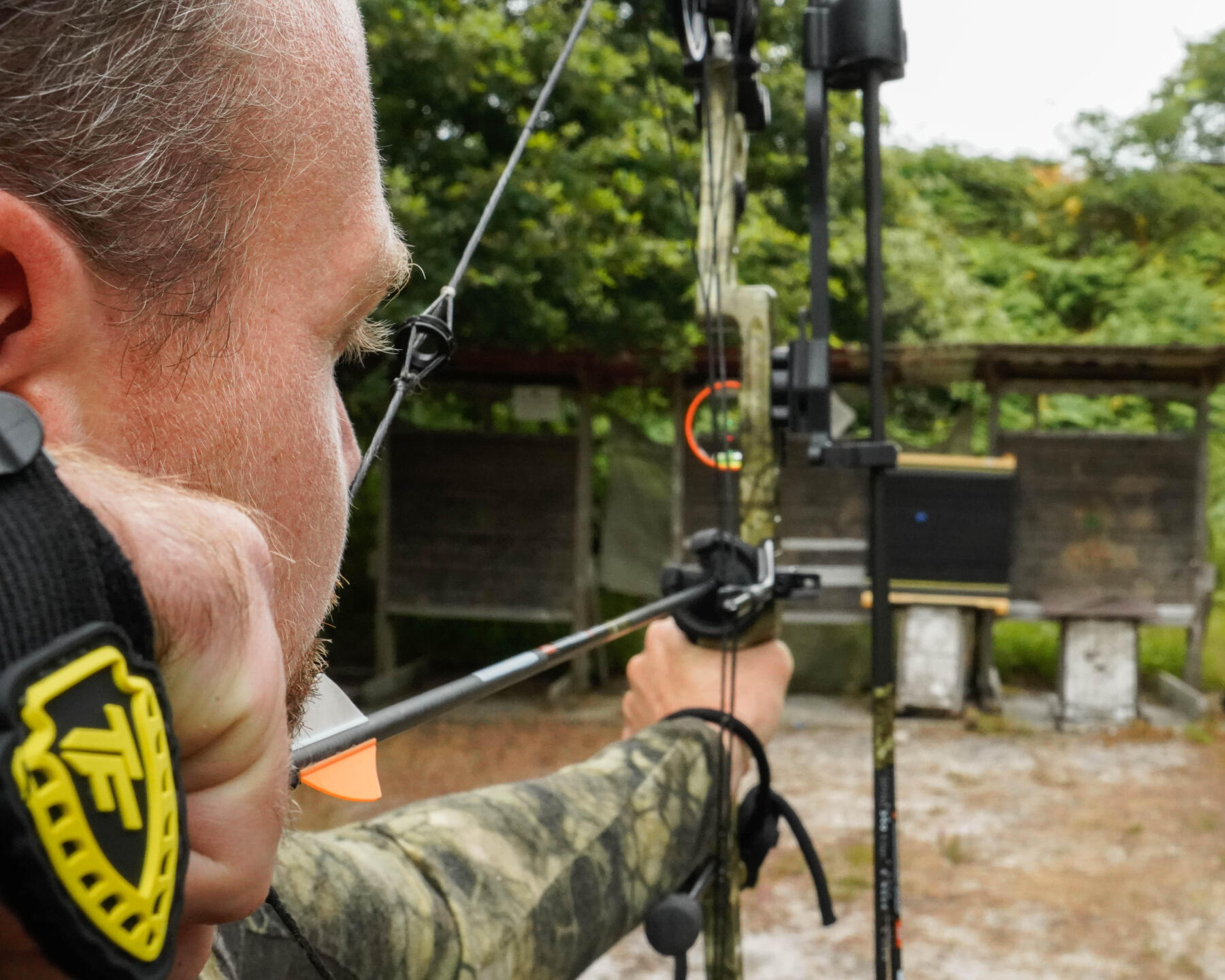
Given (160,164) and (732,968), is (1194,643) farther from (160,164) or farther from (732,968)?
(160,164)

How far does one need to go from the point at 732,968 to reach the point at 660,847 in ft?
1.58

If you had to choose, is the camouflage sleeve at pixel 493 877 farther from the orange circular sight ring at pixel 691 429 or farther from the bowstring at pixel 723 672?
the orange circular sight ring at pixel 691 429

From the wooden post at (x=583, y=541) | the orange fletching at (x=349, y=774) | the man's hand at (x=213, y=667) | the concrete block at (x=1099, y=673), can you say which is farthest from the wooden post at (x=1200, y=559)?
the man's hand at (x=213, y=667)

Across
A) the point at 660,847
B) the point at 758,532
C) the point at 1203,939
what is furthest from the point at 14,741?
the point at 1203,939

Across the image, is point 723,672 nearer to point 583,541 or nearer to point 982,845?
point 982,845

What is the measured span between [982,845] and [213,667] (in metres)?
4.97

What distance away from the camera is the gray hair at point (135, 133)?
37cm

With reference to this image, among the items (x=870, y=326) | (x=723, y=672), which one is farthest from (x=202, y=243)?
(x=723, y=672)

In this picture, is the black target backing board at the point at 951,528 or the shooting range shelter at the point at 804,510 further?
the shooting range shelter at the point at 804,510

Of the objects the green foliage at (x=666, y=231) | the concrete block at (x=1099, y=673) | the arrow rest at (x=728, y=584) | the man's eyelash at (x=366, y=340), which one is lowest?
Result: the concrete block at (x=1099, y=673)

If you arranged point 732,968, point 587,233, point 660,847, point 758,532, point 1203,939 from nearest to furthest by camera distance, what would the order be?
1. point 660,847
2. point 732,968
3. point 758,532
4. point 1203,939
5. point 587,233

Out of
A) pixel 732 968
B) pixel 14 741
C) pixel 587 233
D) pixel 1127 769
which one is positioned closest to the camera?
pixel 14 741

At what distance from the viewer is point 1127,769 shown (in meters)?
5.67

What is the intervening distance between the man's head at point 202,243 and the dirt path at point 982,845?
12.0 ft
